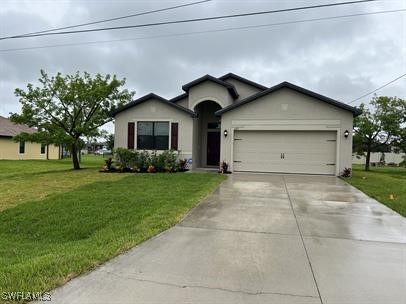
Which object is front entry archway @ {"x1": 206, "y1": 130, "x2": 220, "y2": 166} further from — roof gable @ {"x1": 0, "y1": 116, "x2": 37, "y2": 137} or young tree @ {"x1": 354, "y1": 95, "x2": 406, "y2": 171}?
roof gable @ {"x1": 0, "y1": 116, "x2": 37, "y2": 137}

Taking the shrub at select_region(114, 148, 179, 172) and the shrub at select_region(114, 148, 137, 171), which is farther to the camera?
the shrub at select_region(114, 148, 137, 171)

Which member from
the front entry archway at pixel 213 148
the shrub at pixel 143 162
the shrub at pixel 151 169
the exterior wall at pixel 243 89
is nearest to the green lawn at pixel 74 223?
the shrub at pixel 151 169

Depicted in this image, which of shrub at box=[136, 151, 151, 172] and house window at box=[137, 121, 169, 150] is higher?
house window at box=[137, 121, 169, 150]

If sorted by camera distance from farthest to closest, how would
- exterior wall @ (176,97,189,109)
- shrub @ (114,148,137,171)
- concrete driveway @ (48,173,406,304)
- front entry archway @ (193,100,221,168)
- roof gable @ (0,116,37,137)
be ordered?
roof gable @ (0,116,37,137) → exterior wall @ (176,97,189,109) → front entry archway @ (193,100,221,168) → shrub @ (114,148,137,171) → concrete driveway @ (48,173,406,304)

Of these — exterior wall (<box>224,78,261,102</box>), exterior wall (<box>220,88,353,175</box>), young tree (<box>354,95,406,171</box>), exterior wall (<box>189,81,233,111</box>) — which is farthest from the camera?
young tree (<box>354,95,406,171</box>)

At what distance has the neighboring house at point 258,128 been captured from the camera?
15.5 meters

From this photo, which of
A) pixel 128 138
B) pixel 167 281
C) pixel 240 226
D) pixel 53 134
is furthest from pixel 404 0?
pixel 53 134

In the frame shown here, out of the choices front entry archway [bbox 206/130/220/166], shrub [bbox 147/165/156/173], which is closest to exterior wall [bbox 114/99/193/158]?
shrub [bbox 147/165/156/173]

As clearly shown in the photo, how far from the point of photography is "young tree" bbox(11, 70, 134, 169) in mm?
18891

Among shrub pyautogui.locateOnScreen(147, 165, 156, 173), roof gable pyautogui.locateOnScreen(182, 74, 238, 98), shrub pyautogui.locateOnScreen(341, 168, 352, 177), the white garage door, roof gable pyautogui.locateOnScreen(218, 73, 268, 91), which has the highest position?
roof gable pyautogui.locateOnScreen(218, 73, 268, 91)

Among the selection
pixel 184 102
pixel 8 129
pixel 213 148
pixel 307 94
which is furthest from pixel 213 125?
pixel 8 129

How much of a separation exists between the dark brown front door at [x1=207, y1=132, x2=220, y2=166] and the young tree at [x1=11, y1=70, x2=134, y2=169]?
6290 millimetres

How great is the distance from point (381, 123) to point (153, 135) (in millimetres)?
18337

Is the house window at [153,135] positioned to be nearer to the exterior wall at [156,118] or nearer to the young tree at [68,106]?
the exterior wall at [156,118]
